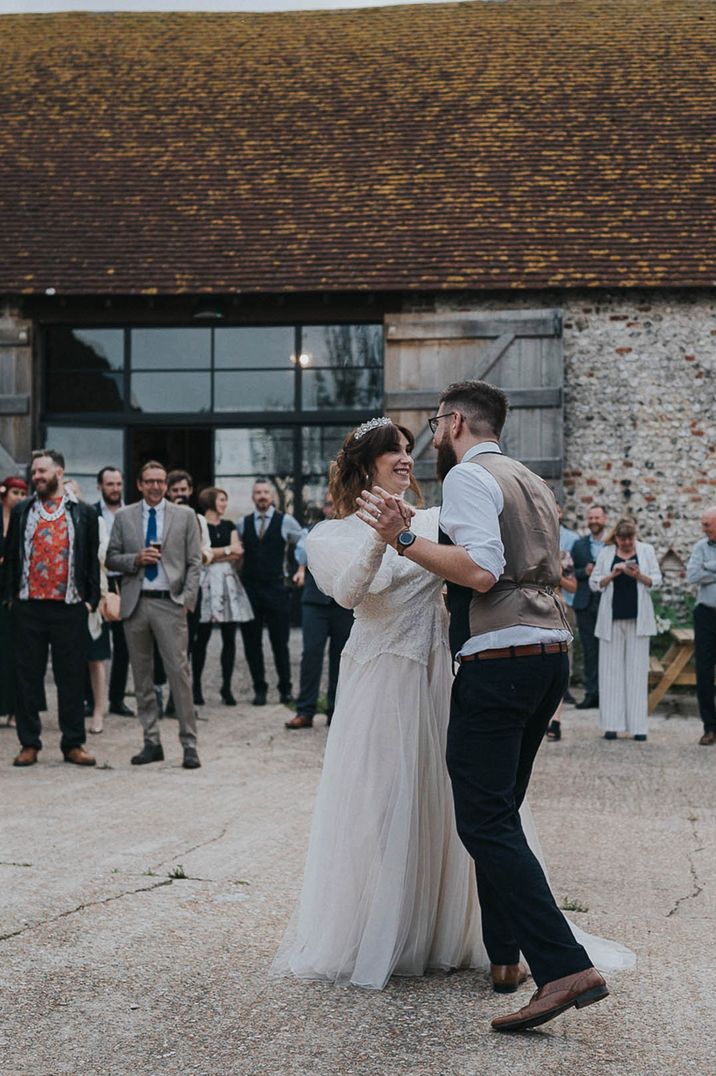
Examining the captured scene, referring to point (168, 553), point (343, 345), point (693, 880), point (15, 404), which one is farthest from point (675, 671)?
point (15, 404)

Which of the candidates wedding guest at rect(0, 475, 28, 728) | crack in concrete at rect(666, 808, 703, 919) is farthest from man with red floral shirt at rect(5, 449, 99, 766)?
crack in concrete at rect(666, 808, 703, 919)

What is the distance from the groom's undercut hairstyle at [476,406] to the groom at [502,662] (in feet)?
0.38

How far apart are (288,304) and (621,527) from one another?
19.3 feet

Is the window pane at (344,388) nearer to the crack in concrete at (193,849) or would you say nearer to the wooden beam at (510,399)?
the wooden beam at (510,399)

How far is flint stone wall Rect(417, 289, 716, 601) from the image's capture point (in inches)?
579

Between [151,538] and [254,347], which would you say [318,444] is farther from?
[151,538]

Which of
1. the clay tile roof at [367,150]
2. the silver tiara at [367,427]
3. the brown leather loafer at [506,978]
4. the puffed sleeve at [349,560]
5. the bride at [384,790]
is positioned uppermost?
the clay tile roof at [367,150]

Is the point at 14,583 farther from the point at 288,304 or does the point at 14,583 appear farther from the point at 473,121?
the point at 473,121

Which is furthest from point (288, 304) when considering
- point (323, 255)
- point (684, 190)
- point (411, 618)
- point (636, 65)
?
point (411, 618)

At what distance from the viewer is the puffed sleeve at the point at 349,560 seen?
417cm

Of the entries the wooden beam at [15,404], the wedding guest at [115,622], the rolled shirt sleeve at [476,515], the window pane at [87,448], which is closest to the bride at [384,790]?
the rolled shirt sleeve at [476,515]

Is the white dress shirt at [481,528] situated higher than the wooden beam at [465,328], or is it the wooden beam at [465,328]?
the wooden beam at [465,328]

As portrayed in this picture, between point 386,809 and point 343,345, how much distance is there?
38.9 feet

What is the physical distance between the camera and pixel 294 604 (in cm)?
1594
